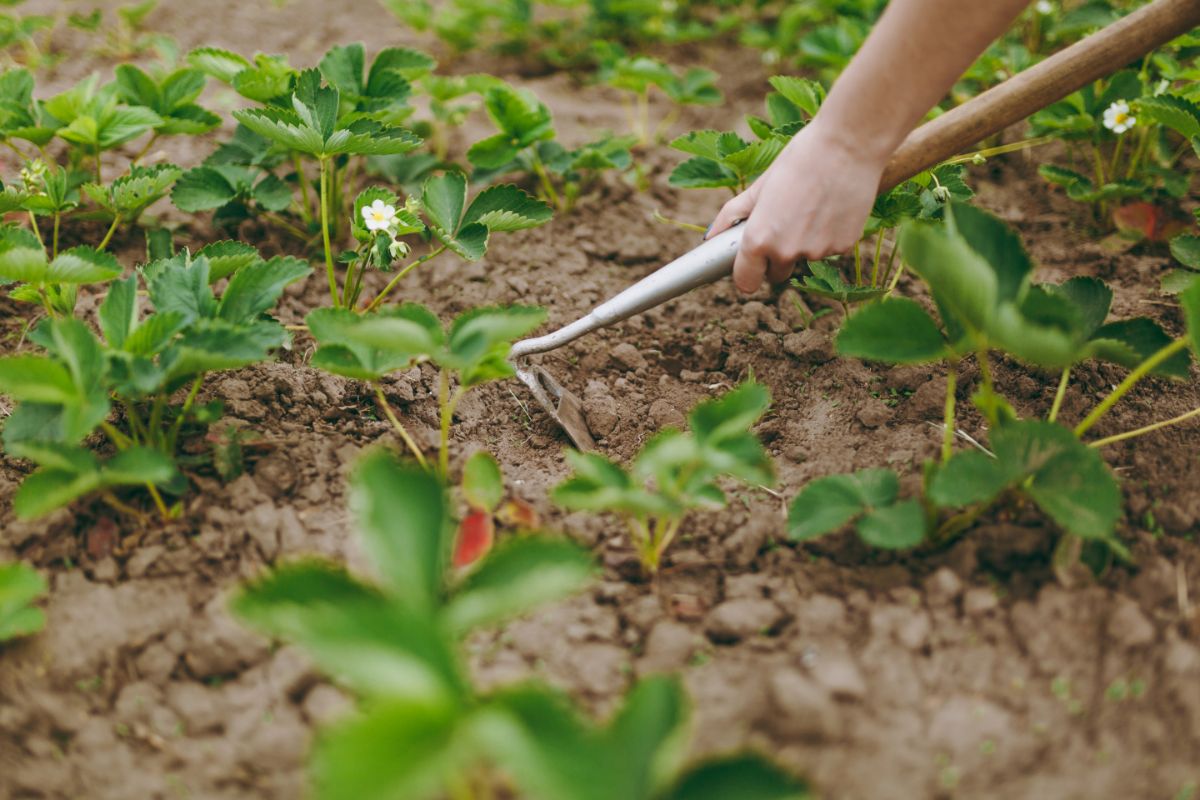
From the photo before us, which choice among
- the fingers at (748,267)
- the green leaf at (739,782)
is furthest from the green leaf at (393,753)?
the fingers at (748,267)

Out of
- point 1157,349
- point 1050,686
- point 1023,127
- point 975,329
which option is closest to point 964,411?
point 1157,349

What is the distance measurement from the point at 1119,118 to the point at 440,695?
1894mm

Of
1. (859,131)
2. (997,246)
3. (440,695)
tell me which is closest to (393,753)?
(440,695)

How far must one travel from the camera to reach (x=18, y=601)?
Result: 1189 millimetres

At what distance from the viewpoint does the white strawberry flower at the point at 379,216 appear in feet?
5.51

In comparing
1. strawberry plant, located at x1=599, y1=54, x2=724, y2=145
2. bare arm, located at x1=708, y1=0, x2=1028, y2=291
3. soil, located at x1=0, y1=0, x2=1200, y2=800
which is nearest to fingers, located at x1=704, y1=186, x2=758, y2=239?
bare arm, located at x1=708, y1=0, x2=1028, y2=291

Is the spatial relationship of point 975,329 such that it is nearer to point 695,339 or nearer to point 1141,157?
point 695,339

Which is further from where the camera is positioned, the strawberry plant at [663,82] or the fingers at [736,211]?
the strawberry plant at [663,82]

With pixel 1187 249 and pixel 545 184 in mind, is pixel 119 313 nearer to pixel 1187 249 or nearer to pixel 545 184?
pixel 545 184

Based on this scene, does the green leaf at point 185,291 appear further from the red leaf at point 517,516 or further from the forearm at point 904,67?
the forearm at point 904,67

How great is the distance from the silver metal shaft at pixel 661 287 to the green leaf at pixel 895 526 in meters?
0.54

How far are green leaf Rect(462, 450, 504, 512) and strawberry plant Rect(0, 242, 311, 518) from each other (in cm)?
35

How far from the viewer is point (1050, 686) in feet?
3.71

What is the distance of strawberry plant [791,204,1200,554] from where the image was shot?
1120 mm
